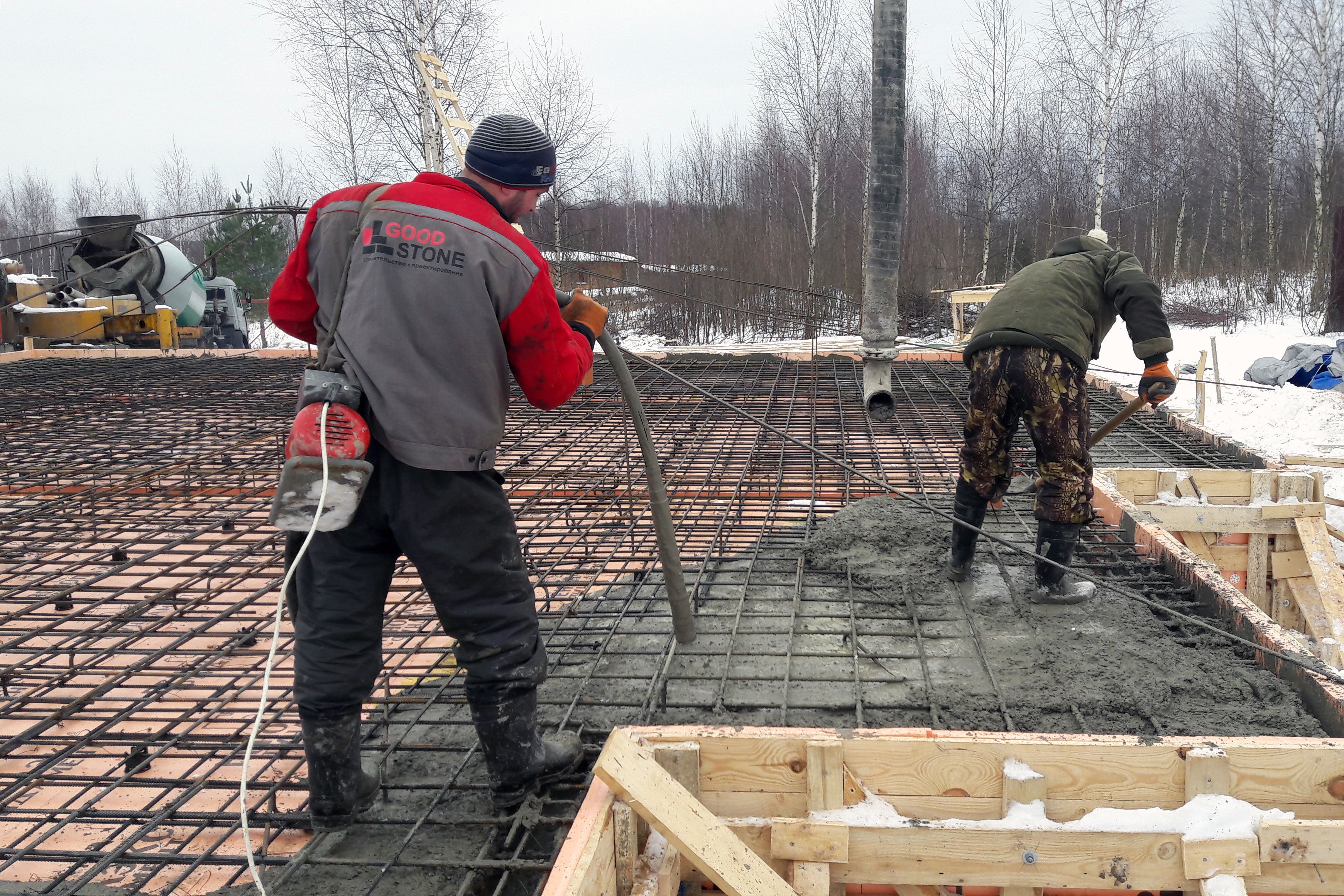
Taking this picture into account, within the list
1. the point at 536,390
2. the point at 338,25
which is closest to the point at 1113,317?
the point at 536,390

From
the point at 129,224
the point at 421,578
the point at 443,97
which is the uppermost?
the point at 443,97

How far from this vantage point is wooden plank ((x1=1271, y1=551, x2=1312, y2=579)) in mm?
4086

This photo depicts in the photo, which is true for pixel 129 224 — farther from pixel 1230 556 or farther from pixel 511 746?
pixel 1230 556

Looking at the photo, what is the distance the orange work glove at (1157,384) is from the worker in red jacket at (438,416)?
2.15 metres

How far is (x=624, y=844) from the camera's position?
177cm

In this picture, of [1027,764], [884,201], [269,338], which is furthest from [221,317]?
[1027,764]

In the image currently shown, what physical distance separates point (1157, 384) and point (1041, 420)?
41 centimetres

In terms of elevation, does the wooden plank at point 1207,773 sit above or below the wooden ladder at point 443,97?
below

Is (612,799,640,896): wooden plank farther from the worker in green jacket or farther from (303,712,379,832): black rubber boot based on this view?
the worker in green jacket

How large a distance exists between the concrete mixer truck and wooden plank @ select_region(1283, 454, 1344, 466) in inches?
426

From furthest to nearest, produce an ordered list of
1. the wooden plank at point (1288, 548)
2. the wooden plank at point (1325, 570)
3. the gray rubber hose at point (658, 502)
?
the wooden plank at point (1288, 548), the wooden plank at point (1325, 570), the gray rubber hose at point (658, 502)

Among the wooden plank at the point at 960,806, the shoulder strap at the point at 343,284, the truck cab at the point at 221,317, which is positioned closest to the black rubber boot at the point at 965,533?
the wooden plank at the point at 960,806

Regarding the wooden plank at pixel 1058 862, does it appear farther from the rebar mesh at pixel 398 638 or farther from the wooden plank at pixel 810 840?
the rebar mesh at pixel 398 638

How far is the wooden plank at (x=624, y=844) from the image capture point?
69.0 inches
